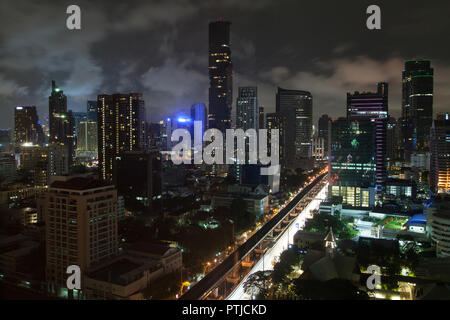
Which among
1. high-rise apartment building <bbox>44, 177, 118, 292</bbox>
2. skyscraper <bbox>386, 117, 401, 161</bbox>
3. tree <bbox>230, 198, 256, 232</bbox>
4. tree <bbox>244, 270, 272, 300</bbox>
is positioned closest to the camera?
tree <bbox>244, 270, 272, 300</bbox>

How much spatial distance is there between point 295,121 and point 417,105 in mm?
10754

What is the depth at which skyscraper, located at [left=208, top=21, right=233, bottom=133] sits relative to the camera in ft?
104

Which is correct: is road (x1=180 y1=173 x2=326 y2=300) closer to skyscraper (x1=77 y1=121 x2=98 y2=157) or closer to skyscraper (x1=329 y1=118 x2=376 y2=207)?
skyscraper (x1=329 y1=118 x2=376 y2=207)

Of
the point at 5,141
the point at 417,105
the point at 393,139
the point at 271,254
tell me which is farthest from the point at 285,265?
the point at 393,139

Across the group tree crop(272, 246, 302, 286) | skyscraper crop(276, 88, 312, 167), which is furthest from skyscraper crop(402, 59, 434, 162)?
tree crop(272, 246, 302, 286)

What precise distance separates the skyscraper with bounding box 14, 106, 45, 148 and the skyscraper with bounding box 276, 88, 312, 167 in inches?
735

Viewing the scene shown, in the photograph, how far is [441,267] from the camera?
702cm

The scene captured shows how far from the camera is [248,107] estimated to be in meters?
30.3

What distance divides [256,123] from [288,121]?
3.38 m

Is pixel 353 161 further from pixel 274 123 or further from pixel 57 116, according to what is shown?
pixel 57 116

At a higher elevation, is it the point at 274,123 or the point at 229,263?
the point at 274,123
